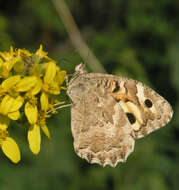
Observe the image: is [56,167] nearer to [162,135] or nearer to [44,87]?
[162,135]

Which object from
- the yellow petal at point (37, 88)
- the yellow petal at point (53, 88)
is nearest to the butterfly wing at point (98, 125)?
the yellow petal at point (53, 88)

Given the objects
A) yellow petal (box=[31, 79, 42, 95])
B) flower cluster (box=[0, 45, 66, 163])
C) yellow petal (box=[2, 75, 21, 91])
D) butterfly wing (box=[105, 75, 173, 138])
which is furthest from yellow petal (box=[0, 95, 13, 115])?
butterfly wing (box=[105, 75, 173, 138])

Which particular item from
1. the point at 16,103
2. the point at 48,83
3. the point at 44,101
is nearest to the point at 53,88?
the point at 48,83

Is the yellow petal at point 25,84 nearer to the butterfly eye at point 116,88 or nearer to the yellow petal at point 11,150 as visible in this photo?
the yellow petal at point 11,150

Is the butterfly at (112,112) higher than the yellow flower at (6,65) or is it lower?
lower

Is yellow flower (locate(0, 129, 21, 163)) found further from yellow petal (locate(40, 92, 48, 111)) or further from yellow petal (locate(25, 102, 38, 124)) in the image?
yellow petal (locate(40, 92, 48, 111))

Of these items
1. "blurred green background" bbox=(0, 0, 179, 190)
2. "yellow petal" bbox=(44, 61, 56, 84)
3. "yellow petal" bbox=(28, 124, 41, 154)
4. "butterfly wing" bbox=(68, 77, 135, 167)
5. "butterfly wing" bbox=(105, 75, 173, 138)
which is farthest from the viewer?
"blurred green background" bbox=(0, 0, 179, 190)
